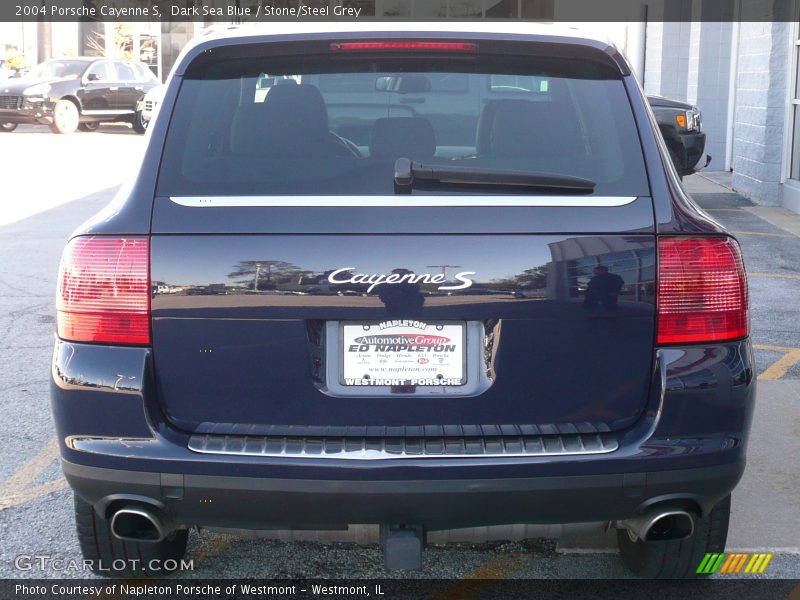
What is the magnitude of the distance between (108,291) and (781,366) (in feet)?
15.1

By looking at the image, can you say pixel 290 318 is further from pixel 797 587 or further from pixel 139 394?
pixel 797 587

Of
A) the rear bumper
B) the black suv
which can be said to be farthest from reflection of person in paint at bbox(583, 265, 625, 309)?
the black suv

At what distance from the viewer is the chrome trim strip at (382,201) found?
2918 mm

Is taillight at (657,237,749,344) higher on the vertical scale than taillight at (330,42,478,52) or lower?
lower

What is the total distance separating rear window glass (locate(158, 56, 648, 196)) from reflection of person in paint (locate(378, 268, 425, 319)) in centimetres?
27

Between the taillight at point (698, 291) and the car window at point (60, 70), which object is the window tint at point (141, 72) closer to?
the car window at point (60, 70)

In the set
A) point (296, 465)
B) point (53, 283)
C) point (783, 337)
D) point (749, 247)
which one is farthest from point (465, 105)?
point (749, 247)

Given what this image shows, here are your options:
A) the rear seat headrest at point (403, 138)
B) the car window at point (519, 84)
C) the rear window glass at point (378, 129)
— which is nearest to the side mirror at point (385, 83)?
the rear window glass at point (378, 129)

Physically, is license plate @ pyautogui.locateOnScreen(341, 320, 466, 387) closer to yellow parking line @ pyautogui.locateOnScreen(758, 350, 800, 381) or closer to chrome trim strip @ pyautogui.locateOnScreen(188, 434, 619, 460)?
chrome trim strip @ pyautogui.locateOnScreen(188, 434, 619, 460)

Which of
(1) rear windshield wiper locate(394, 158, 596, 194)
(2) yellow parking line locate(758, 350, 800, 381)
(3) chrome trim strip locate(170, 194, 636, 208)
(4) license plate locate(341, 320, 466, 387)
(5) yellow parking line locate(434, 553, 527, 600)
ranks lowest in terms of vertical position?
(2) yellow parking line locate(758, 350, 800, 381)

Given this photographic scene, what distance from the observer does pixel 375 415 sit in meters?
2.91

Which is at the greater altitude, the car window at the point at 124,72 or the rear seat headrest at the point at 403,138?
the rear seat headrest at the point at 403,138

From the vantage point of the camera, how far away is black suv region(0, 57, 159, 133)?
24984 mm

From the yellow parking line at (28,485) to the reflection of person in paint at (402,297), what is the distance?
7.41 ft
